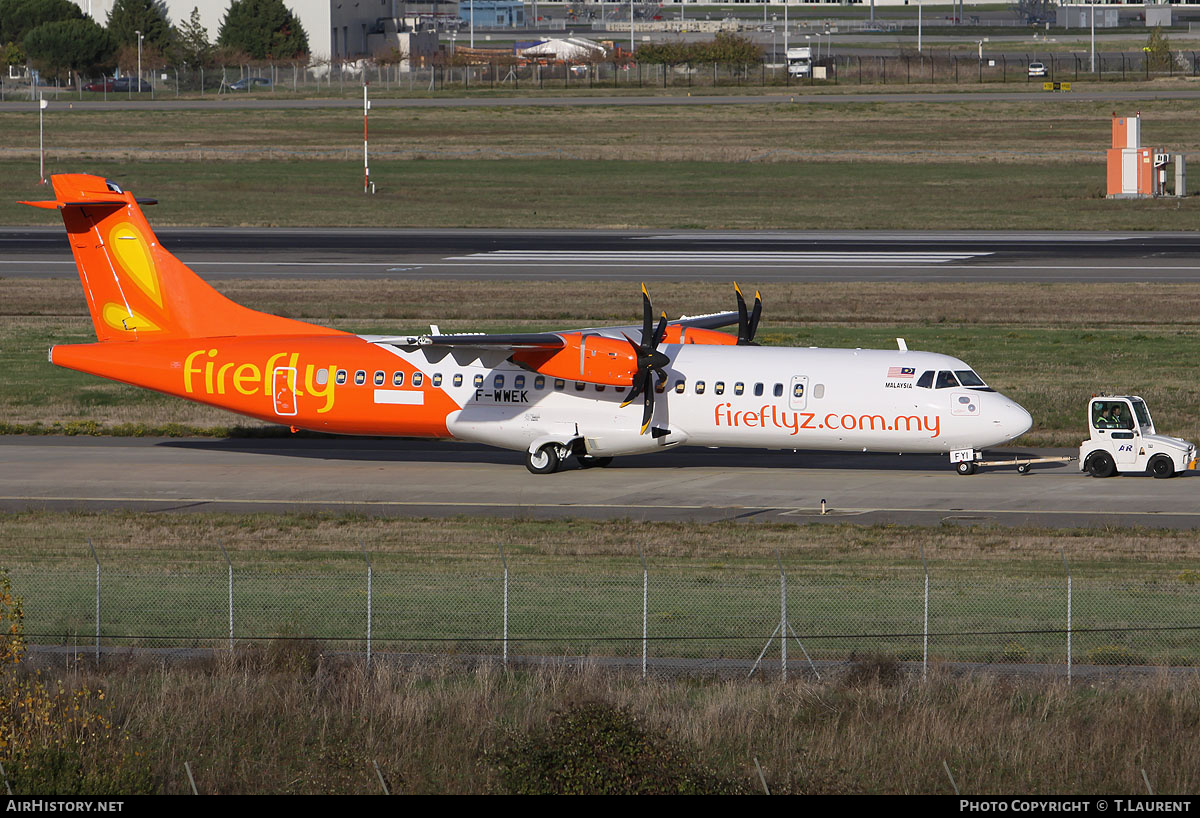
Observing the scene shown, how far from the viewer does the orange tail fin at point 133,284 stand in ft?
120

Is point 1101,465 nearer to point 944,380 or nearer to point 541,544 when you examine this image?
point 944,380

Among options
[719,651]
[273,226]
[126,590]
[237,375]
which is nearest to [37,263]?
[273,226]

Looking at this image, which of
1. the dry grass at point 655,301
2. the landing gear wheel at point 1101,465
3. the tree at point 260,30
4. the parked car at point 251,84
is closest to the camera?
the landing gear wheel at point 1101,465

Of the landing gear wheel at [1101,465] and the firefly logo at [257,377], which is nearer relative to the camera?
the landing gear wheel at [1101,465]

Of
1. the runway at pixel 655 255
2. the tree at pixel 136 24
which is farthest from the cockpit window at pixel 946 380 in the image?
the tree at pixel 136 24

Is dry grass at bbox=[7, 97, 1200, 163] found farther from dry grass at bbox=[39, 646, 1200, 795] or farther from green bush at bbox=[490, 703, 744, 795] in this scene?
green bush at bbox=[490, 703, 744, 795]

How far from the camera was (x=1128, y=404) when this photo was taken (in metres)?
34.6

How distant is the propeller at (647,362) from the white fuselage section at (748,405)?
275 millimetres

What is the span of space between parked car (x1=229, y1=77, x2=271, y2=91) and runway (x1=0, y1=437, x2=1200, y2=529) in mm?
116844

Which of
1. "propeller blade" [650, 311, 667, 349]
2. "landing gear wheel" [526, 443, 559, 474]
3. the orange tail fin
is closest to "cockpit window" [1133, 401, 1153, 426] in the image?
"propeller blade" [650, 311, 667, 349]

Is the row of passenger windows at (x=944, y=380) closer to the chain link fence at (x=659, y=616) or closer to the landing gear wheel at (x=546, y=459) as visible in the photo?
the landing gear wheel at (x=546, y=459)

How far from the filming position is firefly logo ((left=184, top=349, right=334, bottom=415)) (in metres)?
35.2

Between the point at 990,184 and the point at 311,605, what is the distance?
7755 cm

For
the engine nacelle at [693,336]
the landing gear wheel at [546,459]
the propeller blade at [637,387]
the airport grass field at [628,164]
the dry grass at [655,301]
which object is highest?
the airport grass field at [628,164]
